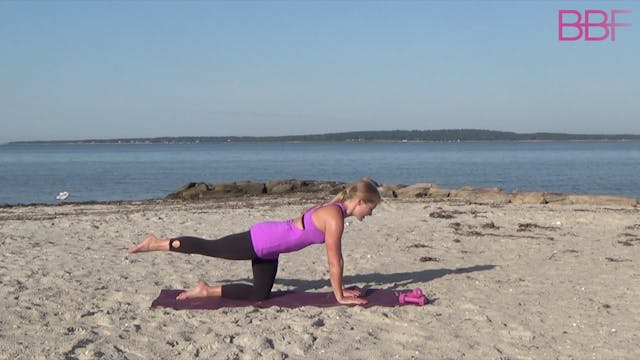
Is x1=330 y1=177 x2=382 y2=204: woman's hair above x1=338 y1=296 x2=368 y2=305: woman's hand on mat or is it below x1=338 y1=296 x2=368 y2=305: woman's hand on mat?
above

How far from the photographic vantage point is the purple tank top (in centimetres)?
661

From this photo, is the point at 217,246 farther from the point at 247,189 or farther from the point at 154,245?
the point at 247,189

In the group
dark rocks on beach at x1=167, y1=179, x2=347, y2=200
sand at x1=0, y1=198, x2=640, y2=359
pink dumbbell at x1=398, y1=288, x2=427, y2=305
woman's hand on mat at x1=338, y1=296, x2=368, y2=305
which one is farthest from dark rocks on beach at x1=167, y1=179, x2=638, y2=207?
woman's hand on mat at x1=338, y1=296, x2=368, y2=305

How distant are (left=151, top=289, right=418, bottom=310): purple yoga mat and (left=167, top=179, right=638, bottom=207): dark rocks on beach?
12474mm

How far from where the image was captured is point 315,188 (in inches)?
996

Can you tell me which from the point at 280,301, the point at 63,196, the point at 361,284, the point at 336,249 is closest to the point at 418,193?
the point at 361,284

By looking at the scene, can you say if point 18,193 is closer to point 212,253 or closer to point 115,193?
point 115,193

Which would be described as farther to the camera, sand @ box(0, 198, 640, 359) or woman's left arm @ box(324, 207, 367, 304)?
woman's left arm @ box(324, 207, 367, 304)

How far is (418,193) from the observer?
72.2 feet

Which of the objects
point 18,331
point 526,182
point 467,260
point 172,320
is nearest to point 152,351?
point 172,320

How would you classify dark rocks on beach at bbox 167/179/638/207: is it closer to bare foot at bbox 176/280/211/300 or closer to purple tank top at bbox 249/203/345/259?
purple tank top at bbox 249/203/345/259

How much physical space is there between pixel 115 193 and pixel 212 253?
1051 inches

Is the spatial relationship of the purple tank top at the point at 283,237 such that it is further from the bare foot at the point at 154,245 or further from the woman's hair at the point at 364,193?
the bare foot at the point at 154,245

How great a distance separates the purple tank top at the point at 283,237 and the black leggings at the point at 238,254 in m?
0.08
